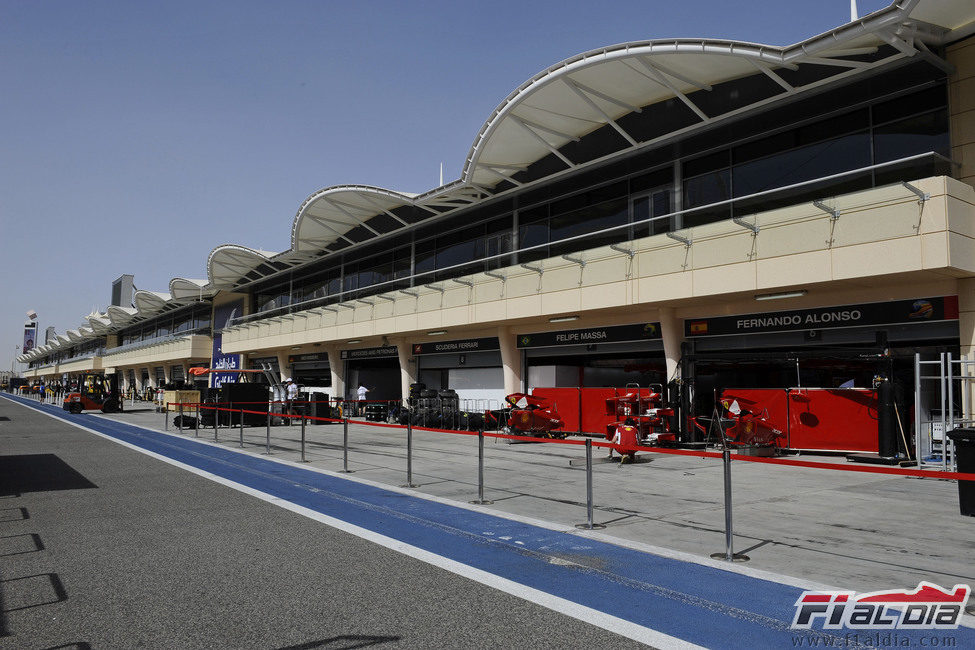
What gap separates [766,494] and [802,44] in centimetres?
1016

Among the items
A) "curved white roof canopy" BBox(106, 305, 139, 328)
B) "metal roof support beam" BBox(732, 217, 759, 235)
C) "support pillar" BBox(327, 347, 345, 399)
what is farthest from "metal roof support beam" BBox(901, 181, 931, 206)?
"curved white roof canopy" BBox(106, 305, 139, 328)

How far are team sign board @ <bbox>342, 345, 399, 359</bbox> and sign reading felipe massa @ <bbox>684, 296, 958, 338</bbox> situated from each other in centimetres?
1734

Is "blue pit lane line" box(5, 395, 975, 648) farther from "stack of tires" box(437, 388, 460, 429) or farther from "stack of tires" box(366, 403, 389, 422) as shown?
"stack of tires" box(366, 403, 389, 422)

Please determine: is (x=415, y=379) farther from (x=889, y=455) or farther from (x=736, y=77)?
(x=889, y=455)

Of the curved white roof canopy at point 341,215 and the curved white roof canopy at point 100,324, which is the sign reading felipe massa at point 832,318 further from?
the curved white roof canopy at point 100,324

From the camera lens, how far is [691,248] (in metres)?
18.4

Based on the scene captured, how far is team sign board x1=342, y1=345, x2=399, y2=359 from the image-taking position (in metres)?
33.7

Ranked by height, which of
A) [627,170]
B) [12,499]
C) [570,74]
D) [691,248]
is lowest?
[12,499]

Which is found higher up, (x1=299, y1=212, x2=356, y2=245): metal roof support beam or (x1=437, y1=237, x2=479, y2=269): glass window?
(x1=299, y1=212, x2=356, y2=245): metal roof support beam

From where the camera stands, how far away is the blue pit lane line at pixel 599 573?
4.54 m

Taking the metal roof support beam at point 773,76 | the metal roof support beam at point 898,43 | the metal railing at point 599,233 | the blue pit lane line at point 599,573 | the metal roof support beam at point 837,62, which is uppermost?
the metal roof support beam at point 773,76

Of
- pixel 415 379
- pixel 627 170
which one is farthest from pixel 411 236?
pixel 627 170

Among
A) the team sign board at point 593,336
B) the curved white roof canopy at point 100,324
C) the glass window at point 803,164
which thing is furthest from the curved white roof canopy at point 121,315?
the glass window at point 803,164

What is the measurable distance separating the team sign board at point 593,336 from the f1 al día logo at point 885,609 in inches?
623
